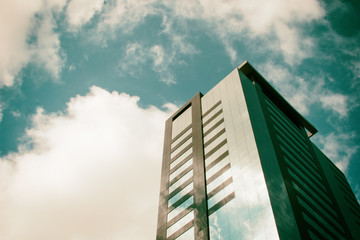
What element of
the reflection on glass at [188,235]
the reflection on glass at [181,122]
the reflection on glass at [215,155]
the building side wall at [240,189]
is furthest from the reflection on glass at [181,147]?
the reflection on glass at [188,235]

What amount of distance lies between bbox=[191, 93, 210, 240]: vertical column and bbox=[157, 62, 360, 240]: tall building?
0.51 feet

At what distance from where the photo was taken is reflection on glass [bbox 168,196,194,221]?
157 feet

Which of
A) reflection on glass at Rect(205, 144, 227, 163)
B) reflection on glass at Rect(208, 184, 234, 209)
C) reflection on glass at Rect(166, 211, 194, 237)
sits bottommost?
reflection on glass at Rect(166, 211, 194, 237)

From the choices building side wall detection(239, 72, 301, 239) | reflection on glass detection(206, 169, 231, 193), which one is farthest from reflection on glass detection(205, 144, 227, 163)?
building side wall detection(239, 72, 301, 239)

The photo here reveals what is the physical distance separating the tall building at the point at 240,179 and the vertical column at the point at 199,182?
157 mm

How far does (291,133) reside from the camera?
67875 millimetres

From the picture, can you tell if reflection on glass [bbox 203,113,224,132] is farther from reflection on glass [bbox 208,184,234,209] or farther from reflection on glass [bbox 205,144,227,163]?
reflection on glass [bbox 208,184,234,209]

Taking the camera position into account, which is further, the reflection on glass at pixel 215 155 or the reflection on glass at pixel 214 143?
the reflection on glass at pixel 214 143

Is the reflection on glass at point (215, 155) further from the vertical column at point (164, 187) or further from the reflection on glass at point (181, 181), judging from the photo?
the vertical column at point (164, 187)

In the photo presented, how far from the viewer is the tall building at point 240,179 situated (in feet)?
125

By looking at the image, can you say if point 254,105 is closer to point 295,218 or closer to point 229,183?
point 229,183

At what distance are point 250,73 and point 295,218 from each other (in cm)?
4521

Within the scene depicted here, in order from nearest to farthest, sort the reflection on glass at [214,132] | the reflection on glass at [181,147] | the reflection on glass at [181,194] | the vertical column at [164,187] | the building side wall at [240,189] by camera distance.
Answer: the building side wall at [240,189], the vertical column at [164,187], the reflection on glass at [181,194], the reflection on glass at [214,132], the reflection on glass at [181,147]

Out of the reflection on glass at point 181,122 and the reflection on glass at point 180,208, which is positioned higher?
the reflection on glass at point 181,122
